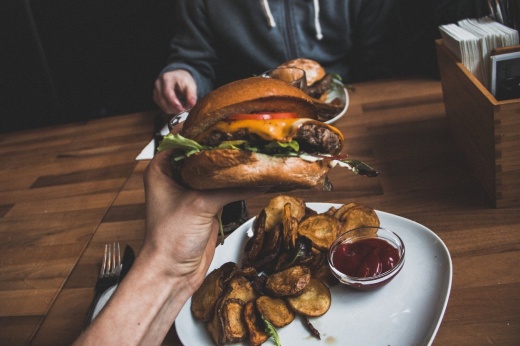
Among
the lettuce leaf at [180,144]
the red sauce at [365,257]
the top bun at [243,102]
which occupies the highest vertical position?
the top bun at [243,102]

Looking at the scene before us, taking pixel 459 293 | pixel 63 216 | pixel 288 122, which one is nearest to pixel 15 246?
pixel 63 216

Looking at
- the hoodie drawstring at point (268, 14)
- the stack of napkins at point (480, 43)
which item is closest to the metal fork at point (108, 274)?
the stack of napkins at point (480, 43)

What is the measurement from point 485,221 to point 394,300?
1.32 ft

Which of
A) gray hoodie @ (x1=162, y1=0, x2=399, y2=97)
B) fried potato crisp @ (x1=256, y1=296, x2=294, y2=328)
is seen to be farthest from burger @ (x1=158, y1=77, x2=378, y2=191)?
gray hoodie @ (x1=162, y1=0, x2=399, y2=97)

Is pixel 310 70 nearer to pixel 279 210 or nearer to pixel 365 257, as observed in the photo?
pixel 279 210

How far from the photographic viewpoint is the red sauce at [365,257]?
1143mm

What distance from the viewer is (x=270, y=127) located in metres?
1.09

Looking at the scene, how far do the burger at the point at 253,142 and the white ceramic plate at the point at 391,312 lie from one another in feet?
0.92

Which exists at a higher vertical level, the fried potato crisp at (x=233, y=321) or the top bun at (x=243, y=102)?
the top bun at (x=243, y=102)

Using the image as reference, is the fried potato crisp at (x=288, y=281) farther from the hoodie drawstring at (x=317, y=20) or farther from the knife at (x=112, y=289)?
the hoodie drawstring at (x=317, y=20)

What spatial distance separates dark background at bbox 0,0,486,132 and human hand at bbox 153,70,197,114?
89 centimetres

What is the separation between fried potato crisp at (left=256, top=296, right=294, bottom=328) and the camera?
1.07m

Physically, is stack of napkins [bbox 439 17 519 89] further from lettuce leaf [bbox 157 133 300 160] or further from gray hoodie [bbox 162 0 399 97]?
gray hoodie [bbox 162 0 399 97]

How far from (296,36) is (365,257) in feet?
6.12
